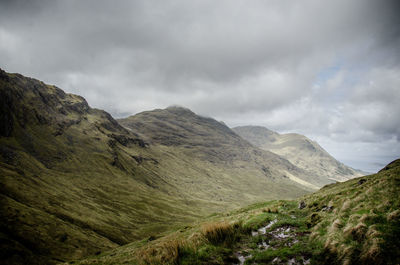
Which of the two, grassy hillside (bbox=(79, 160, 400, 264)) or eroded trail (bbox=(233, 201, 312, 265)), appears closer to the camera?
grassy hillside (bbox=(79, 160, 400, 264))

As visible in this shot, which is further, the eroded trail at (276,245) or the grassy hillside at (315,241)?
the eroded trail at (276,245)

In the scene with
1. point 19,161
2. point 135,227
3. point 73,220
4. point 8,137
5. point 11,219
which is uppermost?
point 8,137

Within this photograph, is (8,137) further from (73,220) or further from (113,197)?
(73,220)

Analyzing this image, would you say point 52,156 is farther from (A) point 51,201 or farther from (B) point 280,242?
(B) point 280,242

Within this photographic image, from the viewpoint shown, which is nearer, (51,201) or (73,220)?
(73,220)

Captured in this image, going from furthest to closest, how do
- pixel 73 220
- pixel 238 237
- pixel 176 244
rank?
1. pixel 73 220
2. pixel 238 237
3. pixel 176 244

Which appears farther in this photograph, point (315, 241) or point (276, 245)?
point (276, 245)

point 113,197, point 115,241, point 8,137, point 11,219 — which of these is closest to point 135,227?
point 115,241

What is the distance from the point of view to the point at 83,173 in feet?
636

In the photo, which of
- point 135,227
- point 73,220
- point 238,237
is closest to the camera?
point 238,237

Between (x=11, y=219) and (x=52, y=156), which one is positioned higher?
(x=52, y=156)

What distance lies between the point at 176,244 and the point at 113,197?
177174 mm

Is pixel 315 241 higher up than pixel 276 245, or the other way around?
pixel 315 241

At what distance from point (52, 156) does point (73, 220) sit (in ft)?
449
